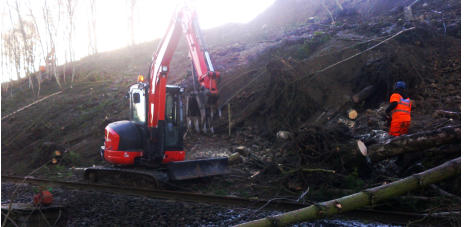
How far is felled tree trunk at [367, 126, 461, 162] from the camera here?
578 cm

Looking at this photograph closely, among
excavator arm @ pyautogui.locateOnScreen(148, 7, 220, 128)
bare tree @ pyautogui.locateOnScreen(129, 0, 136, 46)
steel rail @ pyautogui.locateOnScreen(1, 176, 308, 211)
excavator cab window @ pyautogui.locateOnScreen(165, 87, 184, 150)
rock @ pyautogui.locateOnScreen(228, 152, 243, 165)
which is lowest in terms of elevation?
steel rail @ pyautogui.locateOnScreen(1, 176, 308, 211)

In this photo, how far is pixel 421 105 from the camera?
372 inches

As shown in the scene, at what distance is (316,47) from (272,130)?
471 cm

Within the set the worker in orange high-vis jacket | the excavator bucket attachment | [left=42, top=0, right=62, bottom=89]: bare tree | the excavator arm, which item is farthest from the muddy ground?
[left=42, top=0, right=62, bottom=89]: bare tree

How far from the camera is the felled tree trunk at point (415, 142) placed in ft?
19.0

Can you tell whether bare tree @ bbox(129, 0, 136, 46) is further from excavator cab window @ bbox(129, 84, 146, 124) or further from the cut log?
the cut log

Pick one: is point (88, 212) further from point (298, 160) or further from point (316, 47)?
point (316, 47)

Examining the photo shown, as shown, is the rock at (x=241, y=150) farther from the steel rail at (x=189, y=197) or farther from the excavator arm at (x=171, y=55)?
the steel rail at (x=189, y=197)

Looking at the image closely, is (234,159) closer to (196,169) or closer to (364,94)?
(196,169)

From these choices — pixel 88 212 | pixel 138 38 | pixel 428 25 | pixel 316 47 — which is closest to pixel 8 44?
pixel 138 38

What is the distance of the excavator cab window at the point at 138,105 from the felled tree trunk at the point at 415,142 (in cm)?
519

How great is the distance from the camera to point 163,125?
320 inches

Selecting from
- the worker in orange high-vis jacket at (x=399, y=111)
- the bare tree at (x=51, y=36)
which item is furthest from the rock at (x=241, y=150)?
the bare tree at (x=51, y=36)

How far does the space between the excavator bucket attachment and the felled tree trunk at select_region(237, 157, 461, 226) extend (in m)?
4.12
